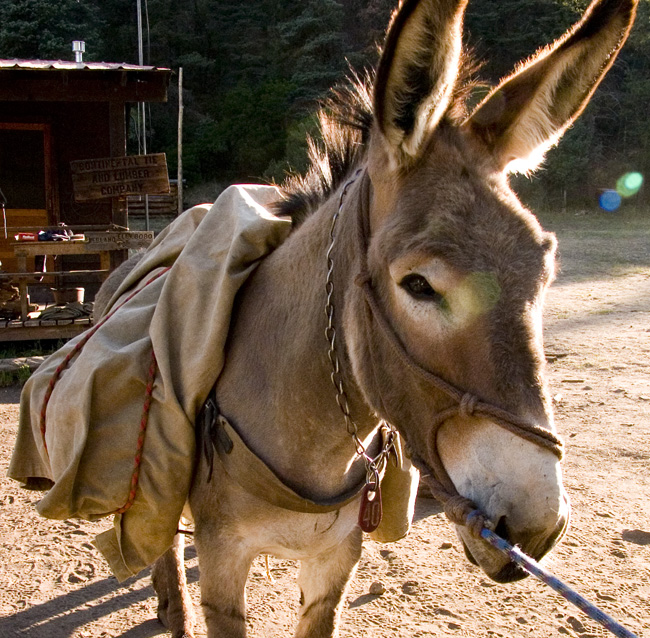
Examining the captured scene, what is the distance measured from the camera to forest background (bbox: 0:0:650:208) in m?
23.6

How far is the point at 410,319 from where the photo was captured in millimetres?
1521

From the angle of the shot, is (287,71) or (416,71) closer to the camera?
(416,71)

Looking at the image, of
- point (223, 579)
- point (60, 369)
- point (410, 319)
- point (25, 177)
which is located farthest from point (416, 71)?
point (25, 177)

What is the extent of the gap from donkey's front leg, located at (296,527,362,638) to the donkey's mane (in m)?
1.13

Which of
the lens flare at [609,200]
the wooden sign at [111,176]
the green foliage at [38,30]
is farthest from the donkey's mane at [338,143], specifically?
the green foliage at [38,30]

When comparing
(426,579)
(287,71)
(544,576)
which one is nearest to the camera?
(544,576)

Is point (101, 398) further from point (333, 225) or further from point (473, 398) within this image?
point (473, 398)

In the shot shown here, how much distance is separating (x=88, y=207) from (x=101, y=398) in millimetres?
10186

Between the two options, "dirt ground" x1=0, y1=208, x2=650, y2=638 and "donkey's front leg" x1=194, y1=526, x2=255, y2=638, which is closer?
"donkey's front leg" x1=194, y1=526, x2=255, y2=638

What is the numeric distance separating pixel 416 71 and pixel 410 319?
560 millimetres

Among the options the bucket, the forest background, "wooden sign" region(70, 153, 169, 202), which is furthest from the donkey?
the forest background

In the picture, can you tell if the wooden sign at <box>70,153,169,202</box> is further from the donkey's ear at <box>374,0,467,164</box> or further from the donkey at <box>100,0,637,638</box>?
the donkey's ear at <box>374,0,467,164</box>

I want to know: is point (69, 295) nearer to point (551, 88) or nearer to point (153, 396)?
point (153, 396)

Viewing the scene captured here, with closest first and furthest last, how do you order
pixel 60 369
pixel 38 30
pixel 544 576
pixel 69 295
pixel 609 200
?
pixel 544 576
pixel 60 369
pixel 69 295
pixel 609 200
pixel 38 30
